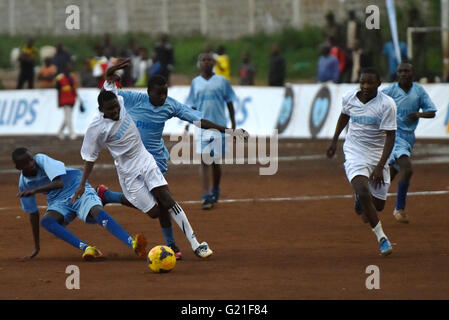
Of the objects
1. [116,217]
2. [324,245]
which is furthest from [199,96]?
[324,245]

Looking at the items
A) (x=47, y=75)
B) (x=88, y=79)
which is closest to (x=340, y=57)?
(x=88, y=79)

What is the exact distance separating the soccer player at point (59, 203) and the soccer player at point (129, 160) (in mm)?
359

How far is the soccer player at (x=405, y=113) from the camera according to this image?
13.4m

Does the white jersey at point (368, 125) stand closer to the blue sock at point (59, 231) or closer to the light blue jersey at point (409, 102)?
the light blue jersey at point (409, 102)

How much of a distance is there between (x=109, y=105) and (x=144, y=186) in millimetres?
953

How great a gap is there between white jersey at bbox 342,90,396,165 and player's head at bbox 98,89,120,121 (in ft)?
8.59

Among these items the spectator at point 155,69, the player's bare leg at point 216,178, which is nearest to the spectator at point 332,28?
the spectator at point 155,69

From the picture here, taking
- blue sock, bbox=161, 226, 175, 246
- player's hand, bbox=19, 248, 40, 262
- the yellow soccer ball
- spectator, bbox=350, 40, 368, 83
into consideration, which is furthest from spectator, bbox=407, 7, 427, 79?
the yellow soccer ball

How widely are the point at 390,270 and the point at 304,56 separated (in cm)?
3365

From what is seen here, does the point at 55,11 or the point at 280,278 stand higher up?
the point at 55,11

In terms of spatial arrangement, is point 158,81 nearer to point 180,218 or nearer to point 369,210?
point 180,218

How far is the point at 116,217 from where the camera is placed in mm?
14281

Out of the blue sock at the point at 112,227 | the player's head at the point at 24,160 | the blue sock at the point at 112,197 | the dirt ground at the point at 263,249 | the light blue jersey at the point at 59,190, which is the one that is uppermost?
the player's head at the point at 24,160

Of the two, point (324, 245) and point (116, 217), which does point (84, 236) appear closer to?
point (116, 217)
